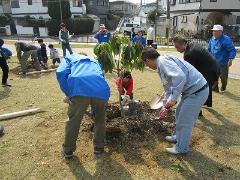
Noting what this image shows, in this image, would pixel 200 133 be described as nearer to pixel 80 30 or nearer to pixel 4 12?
pixel 80 30

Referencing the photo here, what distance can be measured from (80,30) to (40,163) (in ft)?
114

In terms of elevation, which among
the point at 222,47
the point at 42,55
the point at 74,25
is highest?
the point at 74,25

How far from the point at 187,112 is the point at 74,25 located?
34282 mm

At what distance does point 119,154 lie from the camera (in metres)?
4.64

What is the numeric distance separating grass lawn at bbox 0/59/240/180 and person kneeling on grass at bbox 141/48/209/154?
456 millimetres

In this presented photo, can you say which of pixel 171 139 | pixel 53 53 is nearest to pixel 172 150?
pixel 171 139

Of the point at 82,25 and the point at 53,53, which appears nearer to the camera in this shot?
the point at 53,53

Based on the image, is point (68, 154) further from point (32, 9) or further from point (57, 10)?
point (32, 9)

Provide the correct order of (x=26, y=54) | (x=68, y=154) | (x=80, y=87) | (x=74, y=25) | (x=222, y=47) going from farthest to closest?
1. (x=74, y=25)
2. (x=26, y=54)
3. (x=222, y=47)
4. (x=68, y=154)
5. (x=80, y=87)

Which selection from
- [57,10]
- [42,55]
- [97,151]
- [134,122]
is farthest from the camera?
[57,10]

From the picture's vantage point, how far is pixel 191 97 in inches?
162

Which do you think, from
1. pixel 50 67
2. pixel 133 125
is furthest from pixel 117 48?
pixel 50 67

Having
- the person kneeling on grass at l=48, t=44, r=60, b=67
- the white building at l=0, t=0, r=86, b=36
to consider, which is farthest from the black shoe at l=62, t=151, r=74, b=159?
the white building at l=0, t=0, r=86, b=36

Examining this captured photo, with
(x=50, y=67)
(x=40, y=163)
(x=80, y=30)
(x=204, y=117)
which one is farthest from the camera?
(x=80, y=30)
